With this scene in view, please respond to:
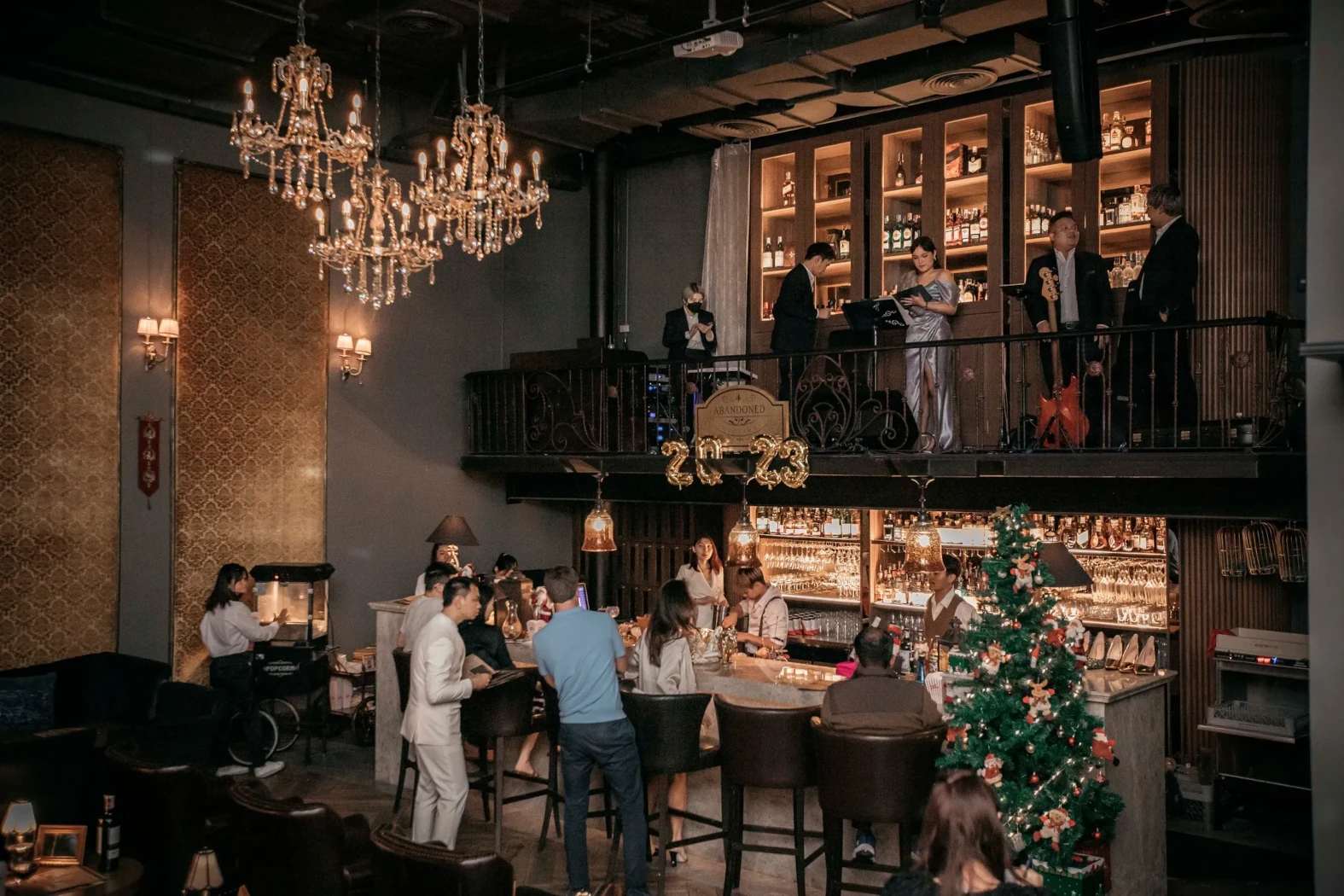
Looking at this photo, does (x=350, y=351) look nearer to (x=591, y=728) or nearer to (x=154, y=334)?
(x=154, y=334)

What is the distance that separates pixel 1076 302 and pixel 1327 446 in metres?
3.31

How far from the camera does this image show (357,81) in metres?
10.7

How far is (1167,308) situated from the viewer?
763 cm

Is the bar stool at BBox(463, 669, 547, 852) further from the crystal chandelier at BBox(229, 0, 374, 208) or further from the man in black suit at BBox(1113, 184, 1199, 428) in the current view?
the man in black suit at BBox(1113, 184, 1199, 428)

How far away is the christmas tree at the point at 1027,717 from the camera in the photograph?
5.15m

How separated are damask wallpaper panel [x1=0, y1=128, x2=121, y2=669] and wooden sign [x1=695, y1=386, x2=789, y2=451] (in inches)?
183

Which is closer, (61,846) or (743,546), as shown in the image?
(61,846)

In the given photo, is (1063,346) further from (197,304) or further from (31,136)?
(31,136)

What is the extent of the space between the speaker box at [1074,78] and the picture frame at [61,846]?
20.1 ft

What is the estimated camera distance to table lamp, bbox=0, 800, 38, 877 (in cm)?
454

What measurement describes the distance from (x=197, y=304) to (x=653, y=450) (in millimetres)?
3978

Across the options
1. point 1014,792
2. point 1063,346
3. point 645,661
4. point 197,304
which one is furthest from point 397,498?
point 1014,792

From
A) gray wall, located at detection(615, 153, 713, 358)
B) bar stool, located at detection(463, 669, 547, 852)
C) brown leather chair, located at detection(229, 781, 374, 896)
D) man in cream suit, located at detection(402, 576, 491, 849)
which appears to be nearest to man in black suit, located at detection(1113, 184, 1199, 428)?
bar stool, located at detection(463, 669, 547, 852)

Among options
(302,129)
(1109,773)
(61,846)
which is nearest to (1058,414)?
(1109,773)
